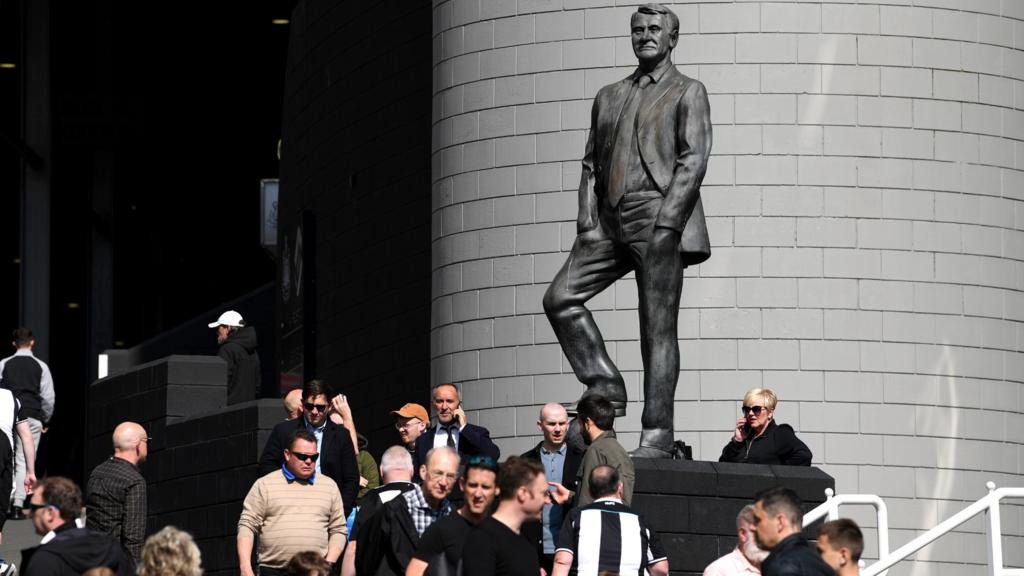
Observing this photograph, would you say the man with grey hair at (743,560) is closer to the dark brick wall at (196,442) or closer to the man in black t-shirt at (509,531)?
the man in black t-shirt at (509,531)

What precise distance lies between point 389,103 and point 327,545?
28.9 feet

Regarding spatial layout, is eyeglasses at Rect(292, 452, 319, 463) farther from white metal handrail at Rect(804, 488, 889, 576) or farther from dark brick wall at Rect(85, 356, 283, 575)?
dark brick wall at Rect(85, 356, 283, 575)

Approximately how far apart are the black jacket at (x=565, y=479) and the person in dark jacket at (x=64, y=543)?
93.2 inches

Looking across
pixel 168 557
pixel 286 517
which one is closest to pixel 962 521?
pixel 286 517

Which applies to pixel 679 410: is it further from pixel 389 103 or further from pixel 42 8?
pixel 42 8

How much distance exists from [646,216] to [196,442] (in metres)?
5.98

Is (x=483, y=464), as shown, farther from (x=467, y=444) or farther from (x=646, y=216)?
(x=467, y=444)

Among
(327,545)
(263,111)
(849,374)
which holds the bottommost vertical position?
(327,545)

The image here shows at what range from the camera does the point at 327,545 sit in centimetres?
1272

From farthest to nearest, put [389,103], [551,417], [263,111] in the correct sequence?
[263,111] → [389,103] → [551,417]

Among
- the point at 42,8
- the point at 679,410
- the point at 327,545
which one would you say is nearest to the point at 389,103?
the point at 679,410

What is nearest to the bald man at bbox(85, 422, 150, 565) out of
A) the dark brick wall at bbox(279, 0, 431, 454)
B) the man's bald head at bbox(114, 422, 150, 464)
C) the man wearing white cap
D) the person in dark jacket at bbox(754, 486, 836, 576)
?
the man's bald head at bbox(114, 422, 150, 464)

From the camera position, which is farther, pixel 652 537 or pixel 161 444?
pixel 161 444

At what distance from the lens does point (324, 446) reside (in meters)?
14.1
